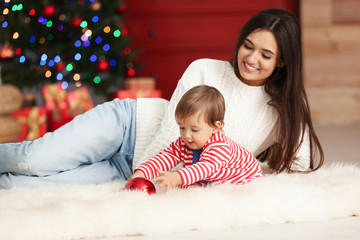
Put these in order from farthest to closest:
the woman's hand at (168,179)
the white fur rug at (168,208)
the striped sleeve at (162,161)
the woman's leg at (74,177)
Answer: the woman's leg at (74,177), the striped sleeve at (162,161), the woman's hand at (168,179), the white fur rug at (168,208)

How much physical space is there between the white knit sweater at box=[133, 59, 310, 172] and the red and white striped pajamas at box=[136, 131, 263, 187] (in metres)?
0.17

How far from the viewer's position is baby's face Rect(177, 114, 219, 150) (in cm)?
141

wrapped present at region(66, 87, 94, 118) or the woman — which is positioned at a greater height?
the woman

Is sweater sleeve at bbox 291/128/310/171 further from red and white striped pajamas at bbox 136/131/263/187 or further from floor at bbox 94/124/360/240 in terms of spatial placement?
floor at bbox 94/124/360/240

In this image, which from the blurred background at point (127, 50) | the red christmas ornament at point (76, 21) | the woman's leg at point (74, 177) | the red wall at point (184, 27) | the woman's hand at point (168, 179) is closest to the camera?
the woman's hand at point (168, 179)

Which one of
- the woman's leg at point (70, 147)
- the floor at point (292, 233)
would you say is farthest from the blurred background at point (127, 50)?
the floor at point (292, 233)

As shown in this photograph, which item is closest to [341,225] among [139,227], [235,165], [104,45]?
[235,165]

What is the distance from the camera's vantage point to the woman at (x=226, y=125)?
65.9 inches

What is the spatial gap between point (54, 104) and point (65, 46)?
387 millimetres

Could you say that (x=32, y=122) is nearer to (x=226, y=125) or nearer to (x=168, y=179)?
(x=226, y=125)

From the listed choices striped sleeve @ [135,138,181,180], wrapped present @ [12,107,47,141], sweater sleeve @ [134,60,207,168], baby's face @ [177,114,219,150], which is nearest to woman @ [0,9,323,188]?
sweater sleeve @ [134,60,207,168]

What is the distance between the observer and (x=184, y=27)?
4.12 m

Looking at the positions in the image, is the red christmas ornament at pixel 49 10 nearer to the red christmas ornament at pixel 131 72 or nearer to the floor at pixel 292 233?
the red christmas ornament at pixel 131 72

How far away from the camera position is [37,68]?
335 cm
